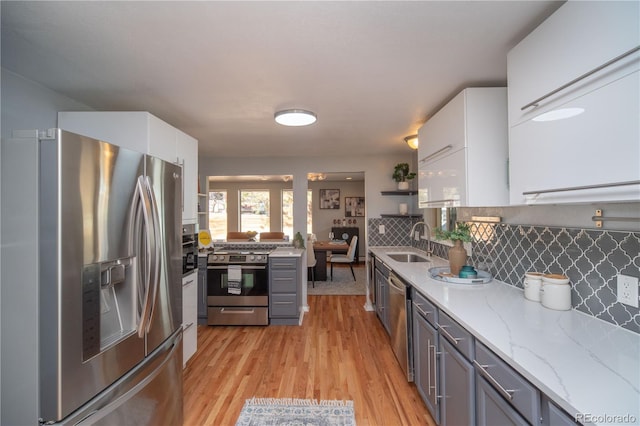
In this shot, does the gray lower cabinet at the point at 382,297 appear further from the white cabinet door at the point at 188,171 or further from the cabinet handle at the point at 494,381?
the white cabinet door at the point at 188,171

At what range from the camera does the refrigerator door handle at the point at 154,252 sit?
4.57 feet

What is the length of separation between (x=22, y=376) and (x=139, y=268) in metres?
0.51

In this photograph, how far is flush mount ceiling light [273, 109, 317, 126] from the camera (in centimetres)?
232

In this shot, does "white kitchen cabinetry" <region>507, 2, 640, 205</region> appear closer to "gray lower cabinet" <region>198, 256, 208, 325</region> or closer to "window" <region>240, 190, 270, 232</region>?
"gray lower cabinet" <region>198, 256, 208, 325</region>

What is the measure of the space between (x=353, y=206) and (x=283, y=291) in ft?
16.4

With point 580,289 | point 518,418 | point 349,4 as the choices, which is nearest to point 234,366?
point 518,418

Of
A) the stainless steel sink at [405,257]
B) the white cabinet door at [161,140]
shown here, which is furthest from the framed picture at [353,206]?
the white cabinet door at [161,140]

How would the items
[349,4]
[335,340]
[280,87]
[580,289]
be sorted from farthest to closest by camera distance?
[335,340] → [280,87] → [580,289] → [349,4]

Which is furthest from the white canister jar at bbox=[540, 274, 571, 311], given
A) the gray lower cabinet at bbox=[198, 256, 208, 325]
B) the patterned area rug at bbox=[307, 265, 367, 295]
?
the patterned area rug at bbox=[307, 265, 367, 295]

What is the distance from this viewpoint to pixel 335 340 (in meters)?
3.08

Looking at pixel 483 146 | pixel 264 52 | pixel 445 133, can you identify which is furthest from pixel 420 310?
pixel 264 52

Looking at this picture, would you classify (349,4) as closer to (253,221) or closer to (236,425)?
(236,425)

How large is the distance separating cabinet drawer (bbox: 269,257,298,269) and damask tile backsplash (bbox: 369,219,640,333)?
217 centimetres

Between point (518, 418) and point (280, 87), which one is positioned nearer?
point (518, 418)
